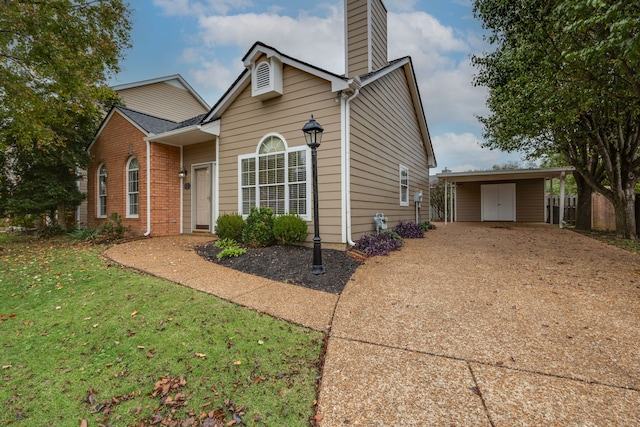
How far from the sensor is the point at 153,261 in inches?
235

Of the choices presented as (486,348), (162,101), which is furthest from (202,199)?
(162,101)

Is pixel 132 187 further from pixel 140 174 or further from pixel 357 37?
pixel 357 37

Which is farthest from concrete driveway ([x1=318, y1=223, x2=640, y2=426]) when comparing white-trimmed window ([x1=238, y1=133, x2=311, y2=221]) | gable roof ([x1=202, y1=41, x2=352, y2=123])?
gable roof ([x1=202, y1=41, x2=352, y2=123])

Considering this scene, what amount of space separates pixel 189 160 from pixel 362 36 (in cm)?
658

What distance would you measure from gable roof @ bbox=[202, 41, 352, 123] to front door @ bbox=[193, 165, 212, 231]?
195 cm

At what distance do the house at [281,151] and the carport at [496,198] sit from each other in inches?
169

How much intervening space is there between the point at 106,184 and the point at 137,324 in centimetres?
960

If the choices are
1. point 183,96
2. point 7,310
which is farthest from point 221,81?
point 7,310

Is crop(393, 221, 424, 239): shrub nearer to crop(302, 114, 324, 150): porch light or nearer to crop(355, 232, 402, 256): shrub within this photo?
crop(355, 232, 402, 256): shrub

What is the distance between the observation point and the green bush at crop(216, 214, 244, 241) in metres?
7.12

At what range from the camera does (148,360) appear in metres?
2.61

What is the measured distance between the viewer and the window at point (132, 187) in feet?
32.1

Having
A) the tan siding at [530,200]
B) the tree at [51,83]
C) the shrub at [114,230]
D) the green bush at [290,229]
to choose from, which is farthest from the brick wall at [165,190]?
the tan siding at [530,200]

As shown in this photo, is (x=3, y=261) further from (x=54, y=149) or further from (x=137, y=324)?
(x=137, y=324)
